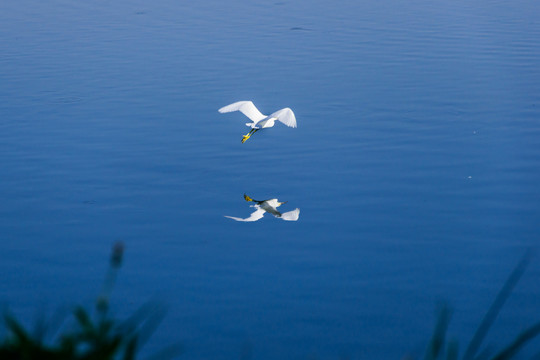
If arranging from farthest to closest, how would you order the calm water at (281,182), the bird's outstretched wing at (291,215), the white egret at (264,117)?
the white egret at (264,117) → the bird's outstretched wing at (291,215) → the calm water at (281,182)

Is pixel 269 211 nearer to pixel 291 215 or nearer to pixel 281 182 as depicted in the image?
pixel 291 215

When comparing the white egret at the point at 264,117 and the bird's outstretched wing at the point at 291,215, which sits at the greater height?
the white egret at the point at 264,117

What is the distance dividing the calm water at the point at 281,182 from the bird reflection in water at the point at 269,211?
89mm

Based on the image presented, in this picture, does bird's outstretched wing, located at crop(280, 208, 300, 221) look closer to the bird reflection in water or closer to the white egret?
the bird reflection in water

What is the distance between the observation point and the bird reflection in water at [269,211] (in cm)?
762

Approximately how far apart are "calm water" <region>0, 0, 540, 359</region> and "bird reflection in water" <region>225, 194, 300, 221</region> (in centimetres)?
9

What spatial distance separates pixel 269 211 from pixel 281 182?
0.82 metres

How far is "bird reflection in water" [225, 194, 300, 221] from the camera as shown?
762 centimetres

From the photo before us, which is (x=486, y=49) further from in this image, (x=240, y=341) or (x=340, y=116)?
(x=240, y=341)

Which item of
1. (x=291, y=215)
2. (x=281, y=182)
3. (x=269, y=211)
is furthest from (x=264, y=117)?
(x=291, y=215)

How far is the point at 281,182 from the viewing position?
8.50 m

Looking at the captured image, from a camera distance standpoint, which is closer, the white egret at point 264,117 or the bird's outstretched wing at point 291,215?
the bird's outstretched wing at point 291,215

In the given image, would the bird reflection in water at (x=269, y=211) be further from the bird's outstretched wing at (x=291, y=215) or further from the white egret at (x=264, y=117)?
the white egret at (x=264, y=117)

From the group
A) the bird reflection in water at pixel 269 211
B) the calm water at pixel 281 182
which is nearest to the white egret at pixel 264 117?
the calm water at pixel 281 182
